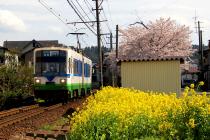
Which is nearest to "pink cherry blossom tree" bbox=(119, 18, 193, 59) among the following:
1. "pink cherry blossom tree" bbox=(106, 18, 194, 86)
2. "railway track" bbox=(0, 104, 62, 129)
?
"pink cherry blossom tree" bbox=(106, 18, 194, 86)

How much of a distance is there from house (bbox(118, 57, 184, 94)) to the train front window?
21.5 feet

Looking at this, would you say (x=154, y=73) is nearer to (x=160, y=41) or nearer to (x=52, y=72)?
(x=52, y=72)

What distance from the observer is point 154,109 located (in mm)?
10211

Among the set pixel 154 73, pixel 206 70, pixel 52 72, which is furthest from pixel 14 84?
pixel 206 70

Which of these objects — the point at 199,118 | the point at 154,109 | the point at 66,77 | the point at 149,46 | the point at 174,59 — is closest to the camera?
the point at 199,118

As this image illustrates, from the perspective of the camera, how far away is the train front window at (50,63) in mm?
28109

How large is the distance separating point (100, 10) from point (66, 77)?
17.1 metres

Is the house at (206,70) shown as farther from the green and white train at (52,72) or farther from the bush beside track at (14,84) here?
the green and white train at (52,72)


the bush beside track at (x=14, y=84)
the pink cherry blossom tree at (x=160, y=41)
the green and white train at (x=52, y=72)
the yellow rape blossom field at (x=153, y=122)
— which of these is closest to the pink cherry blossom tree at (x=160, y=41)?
the pink cherry blossom tree at (x=160, y=41)

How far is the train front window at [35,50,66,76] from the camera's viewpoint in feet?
92.2

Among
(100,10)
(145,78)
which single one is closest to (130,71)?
(145,78)

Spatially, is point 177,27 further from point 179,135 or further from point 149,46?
point 179,135

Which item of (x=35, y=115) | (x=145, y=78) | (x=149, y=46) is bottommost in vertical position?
(x=35, y=115)

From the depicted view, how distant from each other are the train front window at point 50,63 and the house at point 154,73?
21.5 ft
